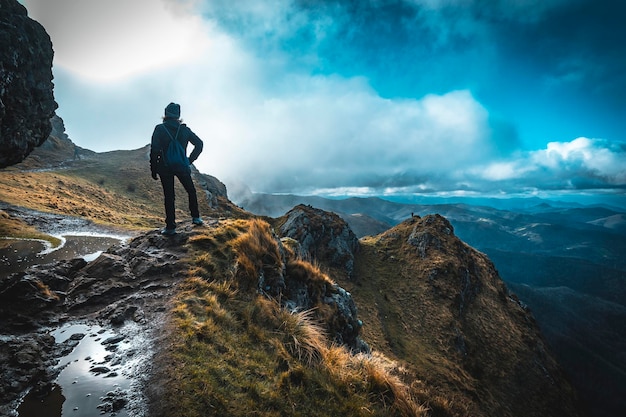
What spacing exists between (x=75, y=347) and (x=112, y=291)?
230 centimetres

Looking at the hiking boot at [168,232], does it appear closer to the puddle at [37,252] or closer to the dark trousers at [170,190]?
the dark trousers at [170,190]

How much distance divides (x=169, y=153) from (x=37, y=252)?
9.08 meters

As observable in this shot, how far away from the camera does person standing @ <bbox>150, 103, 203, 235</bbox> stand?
9984 millimetres

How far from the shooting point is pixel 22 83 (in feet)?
63.3

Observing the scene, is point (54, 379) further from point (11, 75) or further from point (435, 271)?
point (435, 271)

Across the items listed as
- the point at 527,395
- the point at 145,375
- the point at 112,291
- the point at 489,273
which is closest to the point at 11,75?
the point at 112,291

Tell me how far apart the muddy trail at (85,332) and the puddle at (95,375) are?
15mm

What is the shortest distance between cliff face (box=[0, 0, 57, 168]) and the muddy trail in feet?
56.8

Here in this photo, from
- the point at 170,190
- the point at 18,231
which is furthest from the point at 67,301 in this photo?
the point at 18,231

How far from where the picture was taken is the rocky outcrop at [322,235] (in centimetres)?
5997

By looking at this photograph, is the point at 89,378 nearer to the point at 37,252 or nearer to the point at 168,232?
the point at 168,232

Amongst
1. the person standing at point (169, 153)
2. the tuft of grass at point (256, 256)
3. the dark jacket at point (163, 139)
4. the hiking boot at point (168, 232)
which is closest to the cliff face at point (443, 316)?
the tuft of grass at point (256, 256)

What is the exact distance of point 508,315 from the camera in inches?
2451

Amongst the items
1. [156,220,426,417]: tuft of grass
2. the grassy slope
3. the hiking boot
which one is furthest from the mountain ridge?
[156,220,426,417]: tuft of grass
